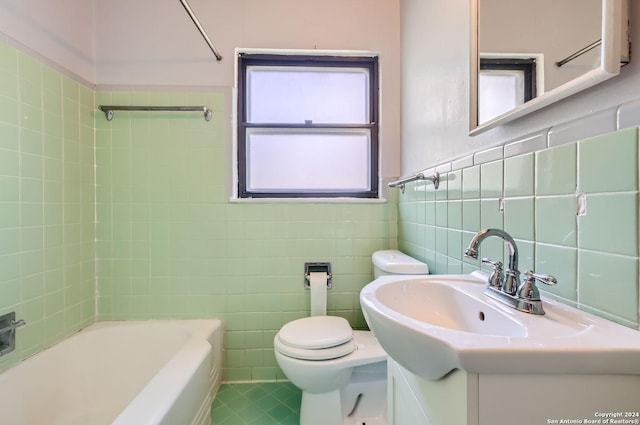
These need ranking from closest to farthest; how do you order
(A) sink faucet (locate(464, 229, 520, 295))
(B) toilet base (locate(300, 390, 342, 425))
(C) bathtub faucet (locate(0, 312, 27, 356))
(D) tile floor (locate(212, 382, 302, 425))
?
1. (A) sink faucet (locate(464, 229, 520, 295))
2. (C) bathtub faucet (locate(0, 312, 27, 356))
3. (B) toilet base (locate(300, 390, 342, 425))
4. (D) tile floor (locate(212, 382, 302, 425))

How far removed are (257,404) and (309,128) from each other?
63.8 inches

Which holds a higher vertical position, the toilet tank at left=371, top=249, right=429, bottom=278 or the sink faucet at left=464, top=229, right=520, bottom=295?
the sink faucet at left=464, top=229, right=520, bottom=295

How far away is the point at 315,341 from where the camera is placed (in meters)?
1.22

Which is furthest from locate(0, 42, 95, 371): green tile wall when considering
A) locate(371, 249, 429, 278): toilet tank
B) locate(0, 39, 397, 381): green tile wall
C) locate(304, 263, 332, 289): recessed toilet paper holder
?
locate(371, 249, 429, 278): toilet tank

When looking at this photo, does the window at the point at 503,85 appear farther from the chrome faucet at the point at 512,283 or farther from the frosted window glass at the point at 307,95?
the frosted window glass at the point at 307,95

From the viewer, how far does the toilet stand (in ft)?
3.95

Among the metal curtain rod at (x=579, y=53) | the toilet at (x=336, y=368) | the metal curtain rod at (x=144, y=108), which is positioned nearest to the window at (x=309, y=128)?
the metal curtain rod at (x=144, y=108)

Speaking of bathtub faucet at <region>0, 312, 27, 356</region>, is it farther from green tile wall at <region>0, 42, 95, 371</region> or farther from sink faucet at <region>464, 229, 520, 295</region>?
sink faucet at <region>464, 229, 520, 295</region>

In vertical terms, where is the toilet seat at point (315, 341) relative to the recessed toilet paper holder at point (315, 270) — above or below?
below

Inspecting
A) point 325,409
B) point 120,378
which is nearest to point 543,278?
point 325,409

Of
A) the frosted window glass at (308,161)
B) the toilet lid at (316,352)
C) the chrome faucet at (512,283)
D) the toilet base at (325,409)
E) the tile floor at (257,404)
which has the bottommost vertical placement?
the tile floor at (257,404)

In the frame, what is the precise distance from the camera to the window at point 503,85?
0.74m

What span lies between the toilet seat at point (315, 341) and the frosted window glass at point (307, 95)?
124 centimetres

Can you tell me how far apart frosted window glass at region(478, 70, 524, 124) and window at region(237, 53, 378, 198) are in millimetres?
906
